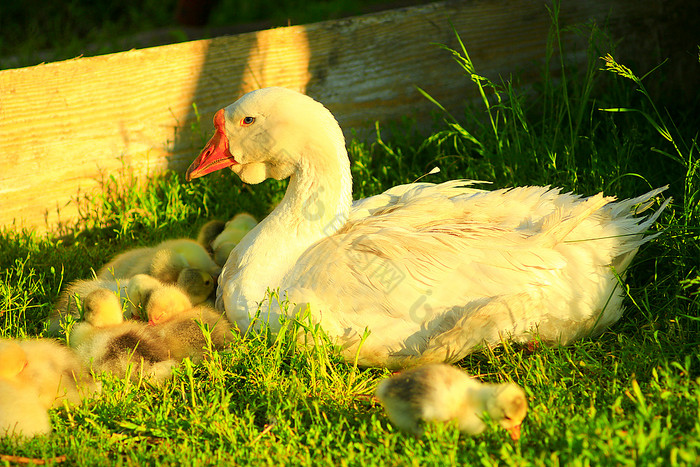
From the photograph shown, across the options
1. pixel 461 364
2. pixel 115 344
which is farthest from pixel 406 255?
pixel 115 344

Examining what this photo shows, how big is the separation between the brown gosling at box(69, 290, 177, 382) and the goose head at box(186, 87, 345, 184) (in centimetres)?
106

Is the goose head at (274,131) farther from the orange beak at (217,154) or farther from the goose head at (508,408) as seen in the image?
the goose head at (508,408)

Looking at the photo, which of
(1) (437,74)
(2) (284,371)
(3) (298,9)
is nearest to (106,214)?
(2) (284,371)

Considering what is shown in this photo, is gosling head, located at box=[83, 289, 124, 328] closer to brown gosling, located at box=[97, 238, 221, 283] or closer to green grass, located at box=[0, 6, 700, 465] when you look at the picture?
green grass, located at box=[0, 6, 700, 465]

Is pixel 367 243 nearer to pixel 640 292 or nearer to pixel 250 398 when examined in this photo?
pixel 250 398

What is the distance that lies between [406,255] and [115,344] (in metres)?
1.61

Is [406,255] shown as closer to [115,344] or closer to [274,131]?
[274,131]

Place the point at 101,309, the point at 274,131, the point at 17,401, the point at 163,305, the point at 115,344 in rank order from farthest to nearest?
the point at 274,131 < the point at 163,305 < the point at 101,309 < the point at 115,344 < the point at 17,401

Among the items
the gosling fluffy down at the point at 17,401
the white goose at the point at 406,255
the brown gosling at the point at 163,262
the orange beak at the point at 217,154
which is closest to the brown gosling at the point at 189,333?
the white goose at the point at 406,255

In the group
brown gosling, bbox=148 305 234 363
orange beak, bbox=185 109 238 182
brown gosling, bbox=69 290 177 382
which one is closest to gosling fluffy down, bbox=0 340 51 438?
Result: brown gosling, bbox=69 290 177 382

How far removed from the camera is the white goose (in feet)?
12.6

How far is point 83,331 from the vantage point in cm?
388

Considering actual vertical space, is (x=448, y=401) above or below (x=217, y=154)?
below

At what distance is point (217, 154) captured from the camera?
437 centimetres
